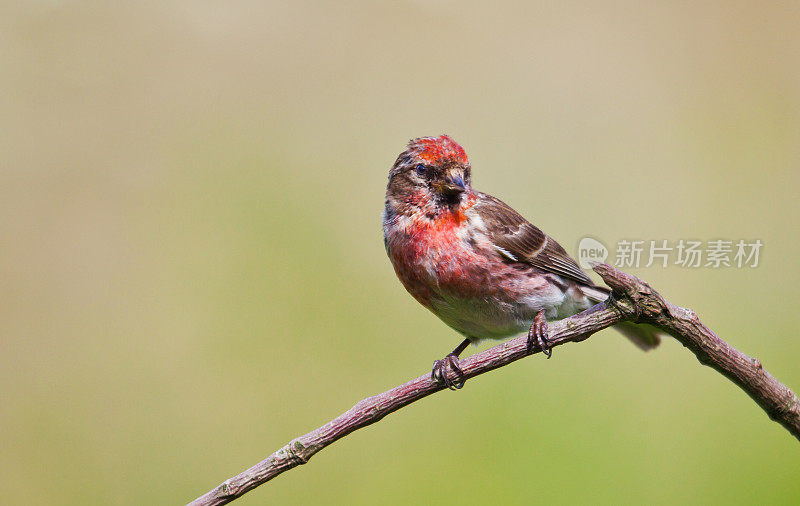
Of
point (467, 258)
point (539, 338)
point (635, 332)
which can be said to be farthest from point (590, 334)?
point (635, 332)

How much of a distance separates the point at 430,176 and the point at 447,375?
793 mm

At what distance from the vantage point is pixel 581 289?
Answer: 3625mm

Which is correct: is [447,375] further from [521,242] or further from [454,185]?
[521,242]

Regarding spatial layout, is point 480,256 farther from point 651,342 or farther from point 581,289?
point 651,342

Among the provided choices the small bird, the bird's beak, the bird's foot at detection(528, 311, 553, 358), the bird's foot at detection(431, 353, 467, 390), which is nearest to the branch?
the bird's foot at detection(528, 311, 553, 358)

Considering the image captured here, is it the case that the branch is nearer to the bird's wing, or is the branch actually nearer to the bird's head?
the bird's head

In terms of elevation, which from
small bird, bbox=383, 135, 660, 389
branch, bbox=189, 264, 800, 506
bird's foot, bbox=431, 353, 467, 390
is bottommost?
branch, bbox=189, 264, 800, 506

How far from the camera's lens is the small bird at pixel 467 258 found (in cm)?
290

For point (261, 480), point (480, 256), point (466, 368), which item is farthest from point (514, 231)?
point (261, 480)

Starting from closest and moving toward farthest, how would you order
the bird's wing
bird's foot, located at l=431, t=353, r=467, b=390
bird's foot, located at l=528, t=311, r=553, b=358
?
bird's foot, located at l=528, t=311, r=553, b=358, bird's foot, located at l=431, t=353, r=467, b=390, the bird's wing

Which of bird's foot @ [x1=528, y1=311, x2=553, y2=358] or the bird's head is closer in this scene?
bird's foot @ [x1=528, y1=311, x2=553, y2=358]

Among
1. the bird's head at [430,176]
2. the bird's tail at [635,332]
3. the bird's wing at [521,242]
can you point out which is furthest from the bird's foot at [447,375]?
the bird's tail at [635,332]

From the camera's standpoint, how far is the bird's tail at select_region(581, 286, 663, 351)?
3.47 metres

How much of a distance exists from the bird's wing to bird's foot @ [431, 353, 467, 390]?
0.55 m
